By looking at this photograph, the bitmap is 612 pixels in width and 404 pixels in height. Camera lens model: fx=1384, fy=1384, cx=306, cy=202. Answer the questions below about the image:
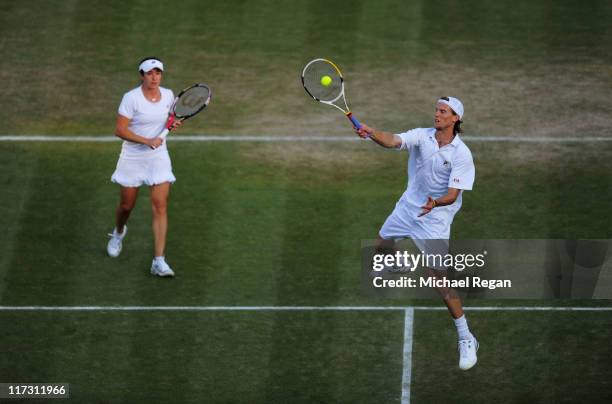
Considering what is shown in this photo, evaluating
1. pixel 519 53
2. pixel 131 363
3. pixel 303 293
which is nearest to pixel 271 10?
pixel 519 53

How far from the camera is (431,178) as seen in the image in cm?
1363

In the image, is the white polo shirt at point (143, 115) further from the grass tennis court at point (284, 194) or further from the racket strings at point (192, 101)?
the grass tennis court at point (284, 194)

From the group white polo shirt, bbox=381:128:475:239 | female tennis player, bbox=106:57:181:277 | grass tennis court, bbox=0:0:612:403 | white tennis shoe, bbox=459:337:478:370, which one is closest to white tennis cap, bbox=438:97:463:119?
white polo shirt, bbox=381:128:475:239

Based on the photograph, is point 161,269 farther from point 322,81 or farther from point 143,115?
point 322,81

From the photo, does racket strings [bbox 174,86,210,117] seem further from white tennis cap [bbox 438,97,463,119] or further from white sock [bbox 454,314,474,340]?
white sock [bbox 454,314,474,340]

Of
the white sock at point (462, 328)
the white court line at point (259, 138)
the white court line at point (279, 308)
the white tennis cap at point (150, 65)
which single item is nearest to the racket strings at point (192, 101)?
the white tennis cap at point (150, 65)

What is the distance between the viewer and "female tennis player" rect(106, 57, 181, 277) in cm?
1470

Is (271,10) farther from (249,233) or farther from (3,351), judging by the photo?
(3,351)

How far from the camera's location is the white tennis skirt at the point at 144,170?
49.1 ft

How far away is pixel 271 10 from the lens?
21.0 meters

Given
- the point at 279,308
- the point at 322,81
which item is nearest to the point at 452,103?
the point at 322,81

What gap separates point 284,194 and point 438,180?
3638mm

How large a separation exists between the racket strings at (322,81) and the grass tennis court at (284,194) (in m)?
2.07

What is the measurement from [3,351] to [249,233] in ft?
11.2
